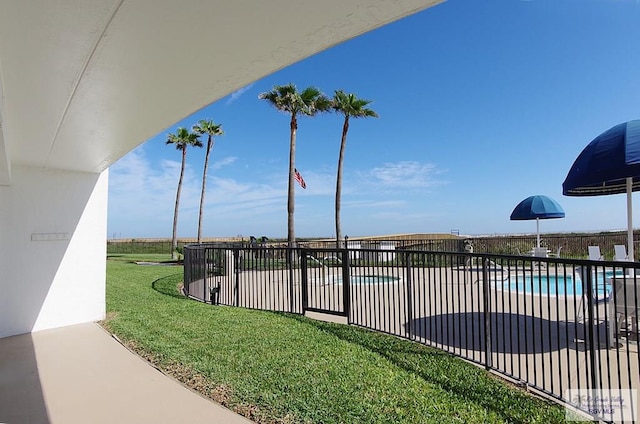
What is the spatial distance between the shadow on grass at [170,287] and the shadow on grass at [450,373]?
4.64 m

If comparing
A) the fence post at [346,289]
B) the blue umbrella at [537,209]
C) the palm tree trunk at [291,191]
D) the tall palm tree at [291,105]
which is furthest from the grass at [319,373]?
the tall palm tree at [291,105]

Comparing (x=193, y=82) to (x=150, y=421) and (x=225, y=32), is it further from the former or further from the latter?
(x=150, y=421)

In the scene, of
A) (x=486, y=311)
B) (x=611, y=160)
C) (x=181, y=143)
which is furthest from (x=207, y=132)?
(x=486, y=311)

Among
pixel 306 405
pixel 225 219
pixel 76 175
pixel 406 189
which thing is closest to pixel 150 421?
pixel 306 405

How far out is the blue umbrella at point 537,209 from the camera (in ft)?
43.7

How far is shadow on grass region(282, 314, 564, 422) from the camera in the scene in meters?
2.87

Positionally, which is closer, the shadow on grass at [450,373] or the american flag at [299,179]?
the shadow on grass at [450,373]

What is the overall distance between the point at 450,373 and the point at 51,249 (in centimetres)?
580

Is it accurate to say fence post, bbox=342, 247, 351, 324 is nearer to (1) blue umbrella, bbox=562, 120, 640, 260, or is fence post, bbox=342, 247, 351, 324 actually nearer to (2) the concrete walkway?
(2) the concrete walkway

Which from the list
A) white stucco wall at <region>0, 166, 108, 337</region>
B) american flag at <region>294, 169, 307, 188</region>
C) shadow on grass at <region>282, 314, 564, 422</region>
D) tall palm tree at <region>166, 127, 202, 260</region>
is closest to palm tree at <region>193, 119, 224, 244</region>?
tall palm tree at <region>166, 127, 202, 260</region>

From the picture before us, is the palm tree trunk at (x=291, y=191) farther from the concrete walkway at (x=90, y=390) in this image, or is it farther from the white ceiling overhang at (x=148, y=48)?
the white ceiling overhang at (x=148, y=48)

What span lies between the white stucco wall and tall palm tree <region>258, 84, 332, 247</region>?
12.9 m

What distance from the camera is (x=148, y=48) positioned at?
7.08ft

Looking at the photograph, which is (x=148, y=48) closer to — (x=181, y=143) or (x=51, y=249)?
(x=51, y=249)
